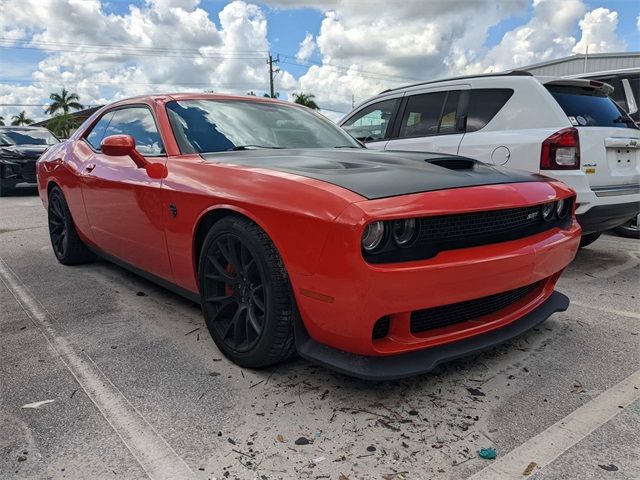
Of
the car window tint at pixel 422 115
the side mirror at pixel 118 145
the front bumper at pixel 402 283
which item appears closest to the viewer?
the front bumper at pixel 402 283

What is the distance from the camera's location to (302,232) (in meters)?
2.04

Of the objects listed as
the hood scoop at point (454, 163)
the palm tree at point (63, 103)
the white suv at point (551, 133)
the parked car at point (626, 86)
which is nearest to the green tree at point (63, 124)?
the palm tree at point (63, 103)

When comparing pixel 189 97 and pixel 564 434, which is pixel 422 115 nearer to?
pixel 189 97

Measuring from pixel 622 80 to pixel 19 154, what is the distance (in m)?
11.6

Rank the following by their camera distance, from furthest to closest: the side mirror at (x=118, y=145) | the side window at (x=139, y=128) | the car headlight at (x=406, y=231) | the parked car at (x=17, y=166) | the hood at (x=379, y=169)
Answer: the parked car at (x=17, y=166) < the side window at (x=139, y=128) < the side mirror at (x=118, y=145) < the hood at (x=379, y=169) < the car headlight at (x=406, y=231)

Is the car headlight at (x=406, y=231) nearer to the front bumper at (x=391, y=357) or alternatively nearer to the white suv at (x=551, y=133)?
the front bumper at (x=391, y=357)

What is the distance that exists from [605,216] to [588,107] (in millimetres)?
948

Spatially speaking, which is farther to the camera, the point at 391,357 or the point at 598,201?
the point at 598,201

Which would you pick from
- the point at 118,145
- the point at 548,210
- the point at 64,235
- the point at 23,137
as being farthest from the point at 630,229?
the point at 23,137

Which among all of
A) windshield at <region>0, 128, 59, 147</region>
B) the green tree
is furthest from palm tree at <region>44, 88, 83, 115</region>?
windshield at <region>0, 128, 59, 147</region>

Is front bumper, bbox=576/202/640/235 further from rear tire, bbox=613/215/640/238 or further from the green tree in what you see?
the green tree

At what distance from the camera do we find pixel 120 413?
2.13m

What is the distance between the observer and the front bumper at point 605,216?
3865 millimetres

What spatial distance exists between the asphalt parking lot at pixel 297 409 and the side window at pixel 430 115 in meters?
2.29
